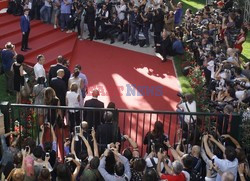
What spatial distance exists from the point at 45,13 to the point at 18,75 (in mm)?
6329

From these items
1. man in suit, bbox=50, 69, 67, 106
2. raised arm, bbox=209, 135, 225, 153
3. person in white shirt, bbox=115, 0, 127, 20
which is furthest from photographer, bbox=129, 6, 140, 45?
raised arm, bbox=209, 135, 225, 153

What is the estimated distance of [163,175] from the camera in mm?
6473

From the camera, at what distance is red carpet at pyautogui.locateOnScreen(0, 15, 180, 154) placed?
1251cm

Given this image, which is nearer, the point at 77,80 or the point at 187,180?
the point at 187,180

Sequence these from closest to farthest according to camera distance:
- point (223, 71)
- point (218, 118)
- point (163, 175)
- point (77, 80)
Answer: point (163, 175), point (218, 118), point (77, 80), point (223, 71)

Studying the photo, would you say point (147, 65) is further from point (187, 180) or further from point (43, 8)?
point (187, 180)

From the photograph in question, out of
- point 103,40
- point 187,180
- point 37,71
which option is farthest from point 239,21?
point 187,180

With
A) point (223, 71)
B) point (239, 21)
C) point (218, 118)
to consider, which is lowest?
point (218, 118)

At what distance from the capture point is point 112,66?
14719mm

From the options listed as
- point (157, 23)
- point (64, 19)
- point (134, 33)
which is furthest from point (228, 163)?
point (64, 19)

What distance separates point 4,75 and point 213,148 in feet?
24.7

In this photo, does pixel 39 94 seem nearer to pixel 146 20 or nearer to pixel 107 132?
pixel 107 132

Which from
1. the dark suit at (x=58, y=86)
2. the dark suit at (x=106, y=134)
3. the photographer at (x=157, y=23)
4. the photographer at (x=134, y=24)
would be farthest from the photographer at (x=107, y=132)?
the photographer at (x=134, y=24)

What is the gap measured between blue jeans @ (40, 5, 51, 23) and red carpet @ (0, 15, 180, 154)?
0.26 meters
